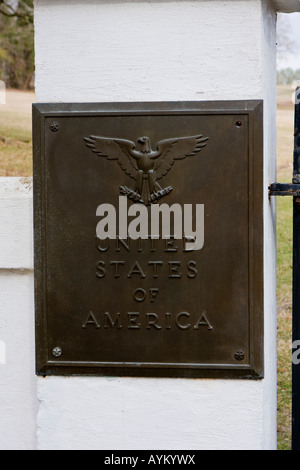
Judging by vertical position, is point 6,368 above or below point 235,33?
below

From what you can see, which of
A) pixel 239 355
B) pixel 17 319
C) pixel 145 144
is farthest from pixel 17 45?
pixel 239 355

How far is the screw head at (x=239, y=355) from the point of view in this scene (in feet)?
8.33

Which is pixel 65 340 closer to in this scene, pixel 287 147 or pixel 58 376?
pixel 58 376

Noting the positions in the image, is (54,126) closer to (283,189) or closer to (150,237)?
(150,237)

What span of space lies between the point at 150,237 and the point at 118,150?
32cm

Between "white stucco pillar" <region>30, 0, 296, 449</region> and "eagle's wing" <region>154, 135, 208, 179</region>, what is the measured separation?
14cm

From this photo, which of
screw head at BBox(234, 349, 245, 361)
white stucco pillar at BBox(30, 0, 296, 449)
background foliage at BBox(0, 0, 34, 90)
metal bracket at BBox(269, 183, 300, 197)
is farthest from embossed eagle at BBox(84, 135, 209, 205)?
background foliage at BBox(0, 0, 34, 90)

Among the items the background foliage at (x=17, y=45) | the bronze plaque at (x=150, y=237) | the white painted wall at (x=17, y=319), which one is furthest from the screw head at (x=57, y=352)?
the background foliage at (x=17, y=45)

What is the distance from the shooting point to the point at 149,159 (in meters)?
2.53

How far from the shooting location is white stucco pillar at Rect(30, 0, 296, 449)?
249 centimetres

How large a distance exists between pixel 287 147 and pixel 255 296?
35.1 ft

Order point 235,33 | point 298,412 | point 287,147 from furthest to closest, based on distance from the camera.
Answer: point 287,147, point 298,412, point 235,33

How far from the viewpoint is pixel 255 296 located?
8.30ft
